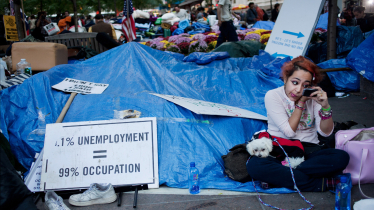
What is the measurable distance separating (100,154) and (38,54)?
328 centimetres

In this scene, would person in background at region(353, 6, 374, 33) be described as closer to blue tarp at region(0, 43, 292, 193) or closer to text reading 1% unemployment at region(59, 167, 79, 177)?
blue tarp at region(0, 43, 292, 193)

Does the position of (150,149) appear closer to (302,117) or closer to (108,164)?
(108,164)

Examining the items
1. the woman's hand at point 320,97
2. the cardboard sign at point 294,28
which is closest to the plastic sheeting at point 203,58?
the cardboard sign at point 294,28

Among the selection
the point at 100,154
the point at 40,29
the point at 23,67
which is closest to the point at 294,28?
the point at 100,154

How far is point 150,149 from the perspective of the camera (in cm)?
300

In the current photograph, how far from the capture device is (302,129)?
300 centimetres

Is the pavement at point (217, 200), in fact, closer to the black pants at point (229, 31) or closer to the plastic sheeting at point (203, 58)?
the plastic sheeting at point (203, 58)

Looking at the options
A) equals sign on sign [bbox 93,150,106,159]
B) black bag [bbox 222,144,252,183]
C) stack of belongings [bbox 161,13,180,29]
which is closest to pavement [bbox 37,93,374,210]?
black bag [bbox 222,144,252,183]

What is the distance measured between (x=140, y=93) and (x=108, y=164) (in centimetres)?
117

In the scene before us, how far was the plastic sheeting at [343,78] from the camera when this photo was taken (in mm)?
5598

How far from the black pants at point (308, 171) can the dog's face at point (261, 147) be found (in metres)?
0.05

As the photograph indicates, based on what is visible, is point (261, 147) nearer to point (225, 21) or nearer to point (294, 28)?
point (294, 28)

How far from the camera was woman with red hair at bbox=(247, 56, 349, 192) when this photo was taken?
271cm

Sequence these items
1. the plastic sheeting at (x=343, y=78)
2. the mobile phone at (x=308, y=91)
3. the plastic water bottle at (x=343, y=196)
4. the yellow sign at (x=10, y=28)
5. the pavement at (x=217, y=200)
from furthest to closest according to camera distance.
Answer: the yellow sign at (x=10, y=28) < the plastic sheeting at (x=343, y=78) < the mobile phone at (x=308, y=91) < the pavement at (x=217, y=200) < the plastic water bottle at (x=343, y=196)
